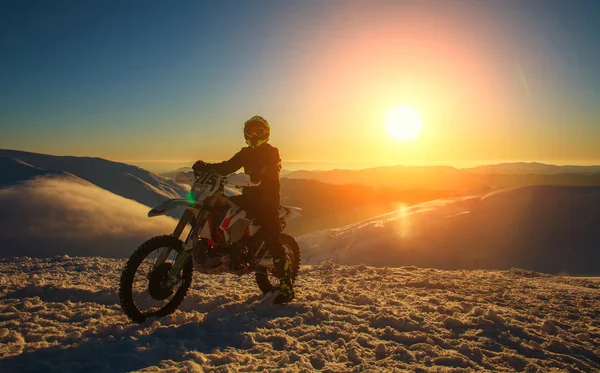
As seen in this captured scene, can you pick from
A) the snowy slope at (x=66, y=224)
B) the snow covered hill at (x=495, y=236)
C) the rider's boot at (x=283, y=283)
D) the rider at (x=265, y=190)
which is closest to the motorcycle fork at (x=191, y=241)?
the rider at (x=265, y=190)

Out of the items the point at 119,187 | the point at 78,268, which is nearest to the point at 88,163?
the point at 119,187

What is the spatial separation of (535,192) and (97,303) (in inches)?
1020

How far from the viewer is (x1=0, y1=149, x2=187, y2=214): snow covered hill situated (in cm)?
7600

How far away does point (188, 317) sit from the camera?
4121mm

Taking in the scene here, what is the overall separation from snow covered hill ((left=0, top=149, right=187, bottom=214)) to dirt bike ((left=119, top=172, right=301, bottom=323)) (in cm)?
7369

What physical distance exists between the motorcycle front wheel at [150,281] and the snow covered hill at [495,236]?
15941 mm

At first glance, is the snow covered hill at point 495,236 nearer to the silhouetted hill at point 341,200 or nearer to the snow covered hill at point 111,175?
the snow covered hill at point 111,175

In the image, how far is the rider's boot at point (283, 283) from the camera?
5.00 m

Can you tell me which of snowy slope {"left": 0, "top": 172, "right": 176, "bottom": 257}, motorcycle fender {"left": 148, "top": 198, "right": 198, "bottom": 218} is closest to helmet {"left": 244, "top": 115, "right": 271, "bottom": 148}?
motorcycle fender {"left": 148, "top": 198, "right": 198, "bottom": 218}

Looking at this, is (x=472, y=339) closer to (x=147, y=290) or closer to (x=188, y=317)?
(x=188, y=317)

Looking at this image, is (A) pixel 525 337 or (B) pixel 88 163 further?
(B) pixel 88 163

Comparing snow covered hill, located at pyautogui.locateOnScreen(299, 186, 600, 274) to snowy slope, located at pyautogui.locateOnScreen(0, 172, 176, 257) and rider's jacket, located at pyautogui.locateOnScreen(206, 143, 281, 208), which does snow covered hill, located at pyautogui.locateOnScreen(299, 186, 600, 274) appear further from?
rider's jacket, located at pyautogui.locateOnScreen(206, 143, 281, 208)

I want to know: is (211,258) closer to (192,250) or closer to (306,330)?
(192,250)

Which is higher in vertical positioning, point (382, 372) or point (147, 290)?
point (147, 290)
